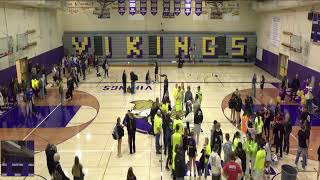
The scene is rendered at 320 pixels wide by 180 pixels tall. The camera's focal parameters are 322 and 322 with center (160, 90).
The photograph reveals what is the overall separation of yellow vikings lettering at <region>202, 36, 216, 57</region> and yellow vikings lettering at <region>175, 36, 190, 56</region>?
1.83 metres

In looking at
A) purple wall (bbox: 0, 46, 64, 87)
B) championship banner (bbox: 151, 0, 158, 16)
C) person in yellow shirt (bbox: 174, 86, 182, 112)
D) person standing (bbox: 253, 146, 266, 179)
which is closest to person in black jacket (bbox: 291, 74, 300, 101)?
person in yellow shirt (bbox: 174, 86, 182, 112)

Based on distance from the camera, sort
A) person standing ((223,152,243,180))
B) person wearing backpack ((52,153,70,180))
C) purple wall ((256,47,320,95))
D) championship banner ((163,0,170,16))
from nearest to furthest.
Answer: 1. person standing ((223,152,243,180))
2. person wearing backpack ((52,153,70,180))
3. purple wall ((256,47,320,95))
4. championship banner ((163,0,170,16))

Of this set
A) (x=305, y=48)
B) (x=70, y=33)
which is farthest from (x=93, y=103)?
(x=70, y=33)

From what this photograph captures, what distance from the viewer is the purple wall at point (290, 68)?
20.8 m

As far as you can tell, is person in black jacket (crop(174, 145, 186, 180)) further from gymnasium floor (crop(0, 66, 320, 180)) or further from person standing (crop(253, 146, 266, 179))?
person standing (crop(253, 146, 266, 179))

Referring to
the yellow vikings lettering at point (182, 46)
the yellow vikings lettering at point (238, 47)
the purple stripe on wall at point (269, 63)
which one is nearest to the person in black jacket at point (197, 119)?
the purple stripe on wall at point (269, 63)

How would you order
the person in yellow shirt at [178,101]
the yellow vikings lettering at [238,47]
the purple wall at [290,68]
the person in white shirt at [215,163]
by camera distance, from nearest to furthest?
the person in white shirt at [215,163] → the person in yellow shirt at [178,101] → the purple wall at [290,68] → the yellow vikings lettering at [238,47]

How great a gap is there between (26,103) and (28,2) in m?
8.73

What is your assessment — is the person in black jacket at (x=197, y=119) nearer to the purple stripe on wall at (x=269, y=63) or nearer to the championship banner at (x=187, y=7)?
the purple stripe on wall at (x=269, y=63)

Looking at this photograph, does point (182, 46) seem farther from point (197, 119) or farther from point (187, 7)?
point (197, 119)

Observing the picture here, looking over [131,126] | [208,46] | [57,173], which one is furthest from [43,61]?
[57,173]

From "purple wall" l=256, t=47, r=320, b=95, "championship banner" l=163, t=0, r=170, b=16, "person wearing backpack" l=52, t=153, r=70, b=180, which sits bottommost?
"person wearing backpack" l=52, t=153, r=70, b=180

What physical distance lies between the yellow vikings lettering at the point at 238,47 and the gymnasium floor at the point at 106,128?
8.06 metres

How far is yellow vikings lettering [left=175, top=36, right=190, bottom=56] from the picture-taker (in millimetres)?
36562
